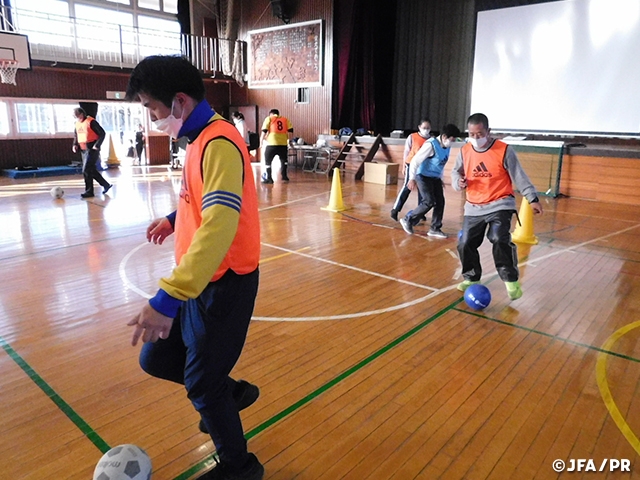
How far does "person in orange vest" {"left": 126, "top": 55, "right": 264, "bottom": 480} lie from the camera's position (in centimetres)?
157

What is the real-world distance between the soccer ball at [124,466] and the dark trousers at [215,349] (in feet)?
1.19

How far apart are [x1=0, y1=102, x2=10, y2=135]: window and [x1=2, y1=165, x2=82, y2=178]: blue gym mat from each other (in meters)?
1.09

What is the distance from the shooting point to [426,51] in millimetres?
14961

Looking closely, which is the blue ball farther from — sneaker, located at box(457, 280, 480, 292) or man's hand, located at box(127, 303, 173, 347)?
man's hand, located at box(127, 303, 173, 347)

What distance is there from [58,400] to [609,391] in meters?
3.13

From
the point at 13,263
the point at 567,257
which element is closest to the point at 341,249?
the point at 567,257

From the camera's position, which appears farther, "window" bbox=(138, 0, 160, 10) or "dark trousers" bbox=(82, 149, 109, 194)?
"window" bbox=(138, 0, 160, 10)

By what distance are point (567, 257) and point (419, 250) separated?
1666 millimetres

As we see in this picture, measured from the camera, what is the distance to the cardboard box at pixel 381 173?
11695 millimetres

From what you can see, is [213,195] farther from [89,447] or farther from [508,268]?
[508,268]

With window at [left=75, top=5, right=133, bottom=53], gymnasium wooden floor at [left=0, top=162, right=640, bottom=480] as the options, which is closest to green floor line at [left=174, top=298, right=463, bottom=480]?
gymnasium wooden floor at [left=0, top=162, right=640, bottom=480]

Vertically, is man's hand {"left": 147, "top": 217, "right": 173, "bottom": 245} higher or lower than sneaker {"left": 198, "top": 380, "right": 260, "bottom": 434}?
higher

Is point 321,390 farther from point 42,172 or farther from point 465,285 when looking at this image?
point 42,172

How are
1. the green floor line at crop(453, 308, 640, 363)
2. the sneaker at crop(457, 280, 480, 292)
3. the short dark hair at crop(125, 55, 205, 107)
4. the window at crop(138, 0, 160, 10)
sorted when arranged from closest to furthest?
the short dark hair at crop(125, 55, 205, 107), the green floor line at crop(453, 308, 640, 363), the sneaker at crop(457, 280, 480, 292), the window at crop(138, 0, 160, 10)
